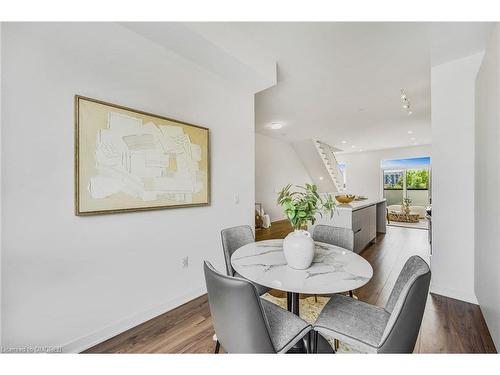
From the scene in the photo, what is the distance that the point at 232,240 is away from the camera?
77.1 inches

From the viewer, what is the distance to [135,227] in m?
1.80

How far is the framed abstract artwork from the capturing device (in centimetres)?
151

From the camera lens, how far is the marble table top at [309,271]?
1.10 m

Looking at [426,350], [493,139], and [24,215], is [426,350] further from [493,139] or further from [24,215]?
[24,215]

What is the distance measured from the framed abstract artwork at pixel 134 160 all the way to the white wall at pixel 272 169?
4059 mm

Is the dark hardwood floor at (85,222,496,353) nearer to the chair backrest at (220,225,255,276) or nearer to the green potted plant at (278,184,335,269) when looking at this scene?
the chair backrest at (220,225,255,276)

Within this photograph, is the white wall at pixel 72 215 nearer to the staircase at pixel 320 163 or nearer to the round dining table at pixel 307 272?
the round dining table at pixel 307 272

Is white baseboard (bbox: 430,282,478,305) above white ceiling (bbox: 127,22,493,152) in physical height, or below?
below

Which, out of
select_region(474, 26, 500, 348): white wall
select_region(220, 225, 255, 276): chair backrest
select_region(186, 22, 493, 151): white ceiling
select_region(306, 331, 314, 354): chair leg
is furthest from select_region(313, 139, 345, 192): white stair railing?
select_region(306, 331, 314, 354): chair leg

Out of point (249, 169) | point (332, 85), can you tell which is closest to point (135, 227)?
point (249, 169)

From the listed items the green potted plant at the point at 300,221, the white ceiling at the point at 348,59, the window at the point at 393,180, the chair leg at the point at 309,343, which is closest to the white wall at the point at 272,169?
the white ceiling at the point at 348,59

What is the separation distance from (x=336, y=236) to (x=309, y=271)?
2.79ft

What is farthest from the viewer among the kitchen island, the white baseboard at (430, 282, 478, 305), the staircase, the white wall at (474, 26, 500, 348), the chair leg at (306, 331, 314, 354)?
the staircase

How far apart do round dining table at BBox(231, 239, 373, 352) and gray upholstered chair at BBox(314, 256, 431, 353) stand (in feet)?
0.65
